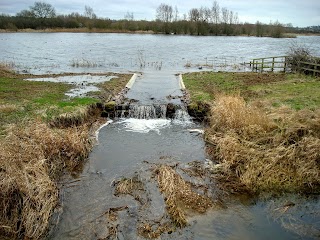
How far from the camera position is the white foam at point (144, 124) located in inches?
549

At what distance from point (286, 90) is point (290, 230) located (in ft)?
39.9

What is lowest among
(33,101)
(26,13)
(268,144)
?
(268,144)

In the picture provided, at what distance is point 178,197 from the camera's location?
8.63 m

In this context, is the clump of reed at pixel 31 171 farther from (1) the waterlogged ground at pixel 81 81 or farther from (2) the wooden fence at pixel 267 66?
(2) the wooden fence at pixel 267 66

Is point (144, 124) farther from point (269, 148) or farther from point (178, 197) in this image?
point (178, 197)

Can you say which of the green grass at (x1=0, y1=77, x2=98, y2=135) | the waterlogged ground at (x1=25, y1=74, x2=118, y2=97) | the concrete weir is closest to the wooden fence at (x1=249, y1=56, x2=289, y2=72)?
the concrete weir

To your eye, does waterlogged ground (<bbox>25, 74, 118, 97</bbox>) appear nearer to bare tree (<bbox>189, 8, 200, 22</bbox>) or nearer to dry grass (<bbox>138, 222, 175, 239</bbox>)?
dry grass (<bbox>138, 222, 175, 239</bbox>)

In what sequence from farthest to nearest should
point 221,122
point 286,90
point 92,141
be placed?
point 286,90 < point 221,122 < point 92,141

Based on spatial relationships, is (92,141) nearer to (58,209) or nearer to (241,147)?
(58,209)

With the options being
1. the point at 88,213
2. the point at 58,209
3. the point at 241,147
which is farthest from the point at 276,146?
the point at 58,209

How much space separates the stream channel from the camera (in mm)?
7320

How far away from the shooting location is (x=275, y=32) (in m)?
84.1

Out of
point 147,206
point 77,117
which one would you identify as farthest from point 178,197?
point 77,117

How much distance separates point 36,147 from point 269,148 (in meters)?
7.48
